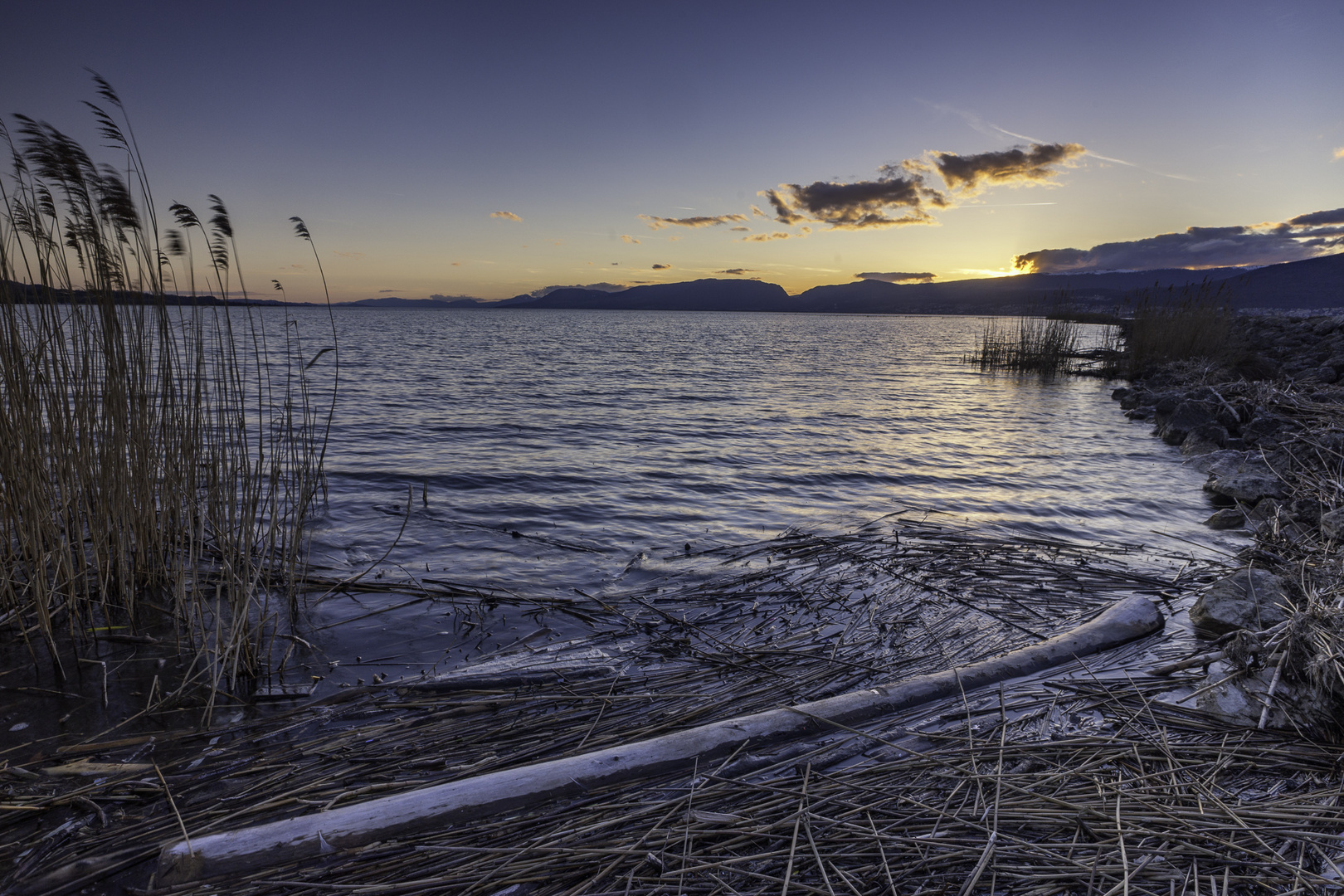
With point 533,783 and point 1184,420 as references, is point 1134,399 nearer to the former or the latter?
point 1184,420

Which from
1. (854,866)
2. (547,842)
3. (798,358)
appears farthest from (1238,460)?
(798,358)

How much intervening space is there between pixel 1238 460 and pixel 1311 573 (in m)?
6.85

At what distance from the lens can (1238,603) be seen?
4.13 metres

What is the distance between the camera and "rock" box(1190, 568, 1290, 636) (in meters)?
3.83

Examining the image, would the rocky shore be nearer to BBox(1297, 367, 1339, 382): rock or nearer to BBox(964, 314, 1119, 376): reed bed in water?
BBox(1297, 367, 1339, 382): rock

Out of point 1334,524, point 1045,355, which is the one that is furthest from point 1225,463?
point 1045,355

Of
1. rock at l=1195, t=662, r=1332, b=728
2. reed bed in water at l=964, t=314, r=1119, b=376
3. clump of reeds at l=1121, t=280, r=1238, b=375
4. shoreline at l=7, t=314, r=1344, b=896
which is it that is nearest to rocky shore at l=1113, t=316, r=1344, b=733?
rock at l=1195, t=662, r=1332, b=728

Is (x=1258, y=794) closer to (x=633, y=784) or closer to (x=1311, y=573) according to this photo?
(x=1311, y=573)

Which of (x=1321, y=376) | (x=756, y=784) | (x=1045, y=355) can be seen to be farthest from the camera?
(x=1045, y=355)

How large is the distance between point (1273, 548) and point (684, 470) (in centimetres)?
693

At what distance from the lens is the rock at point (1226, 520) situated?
281 inches

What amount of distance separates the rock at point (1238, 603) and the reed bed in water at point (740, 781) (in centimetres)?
68

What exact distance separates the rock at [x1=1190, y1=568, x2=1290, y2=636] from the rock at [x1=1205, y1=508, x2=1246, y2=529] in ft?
11.8

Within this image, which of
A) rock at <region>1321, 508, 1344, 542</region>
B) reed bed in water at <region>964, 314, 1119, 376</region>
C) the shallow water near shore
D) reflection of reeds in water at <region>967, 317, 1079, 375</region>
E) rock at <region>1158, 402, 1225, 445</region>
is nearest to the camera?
rock at <region>1321, 508, 1344, 542</region>
